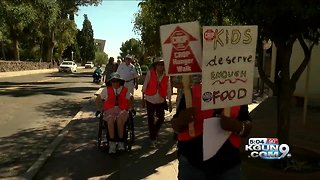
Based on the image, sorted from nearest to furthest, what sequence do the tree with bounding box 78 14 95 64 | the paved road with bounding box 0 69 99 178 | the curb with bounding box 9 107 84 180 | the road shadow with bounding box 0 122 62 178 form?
the curb with bounding box 9 107 84 180
the road shadow with bounding box 0 122 62 178
the paved road with bounding box 0 69 99 178
the tree with bounding box 78 14 95 64

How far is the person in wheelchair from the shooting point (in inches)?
286

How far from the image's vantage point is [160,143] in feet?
27.0

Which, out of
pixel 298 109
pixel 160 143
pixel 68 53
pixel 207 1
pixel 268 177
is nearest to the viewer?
pixel 268 177

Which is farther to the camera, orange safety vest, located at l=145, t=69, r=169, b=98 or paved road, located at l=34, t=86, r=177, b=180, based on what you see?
orange safety vest, located at l=145, t=69, r=169, b=98

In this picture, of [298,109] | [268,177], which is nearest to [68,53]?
[298,109]

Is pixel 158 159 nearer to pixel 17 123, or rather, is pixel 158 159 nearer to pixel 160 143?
pixel 160 143

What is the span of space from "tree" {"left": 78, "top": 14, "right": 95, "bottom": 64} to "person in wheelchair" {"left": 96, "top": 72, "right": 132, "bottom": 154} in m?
113

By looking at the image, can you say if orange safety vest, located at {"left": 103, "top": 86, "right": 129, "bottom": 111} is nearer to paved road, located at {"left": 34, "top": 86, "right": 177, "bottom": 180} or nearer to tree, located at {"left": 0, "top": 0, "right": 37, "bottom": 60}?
paved road, located at {"left": 34, "top": 86, "right": 177, "bottom": 180}

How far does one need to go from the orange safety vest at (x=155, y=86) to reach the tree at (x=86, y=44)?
11297 centimetres

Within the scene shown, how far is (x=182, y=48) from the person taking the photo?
308 centimetres

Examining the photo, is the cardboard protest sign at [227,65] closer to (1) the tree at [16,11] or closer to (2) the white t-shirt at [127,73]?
(2) the white t-shirt at [127,73]

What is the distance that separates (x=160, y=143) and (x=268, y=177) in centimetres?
342

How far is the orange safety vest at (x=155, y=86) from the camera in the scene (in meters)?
8.05

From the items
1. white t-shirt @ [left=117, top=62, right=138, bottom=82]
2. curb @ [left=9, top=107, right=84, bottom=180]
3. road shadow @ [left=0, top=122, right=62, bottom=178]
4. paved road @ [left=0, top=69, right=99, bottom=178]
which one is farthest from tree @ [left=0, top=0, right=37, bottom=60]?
curb @ [left=9, top=107, right=84, bottom=180]
